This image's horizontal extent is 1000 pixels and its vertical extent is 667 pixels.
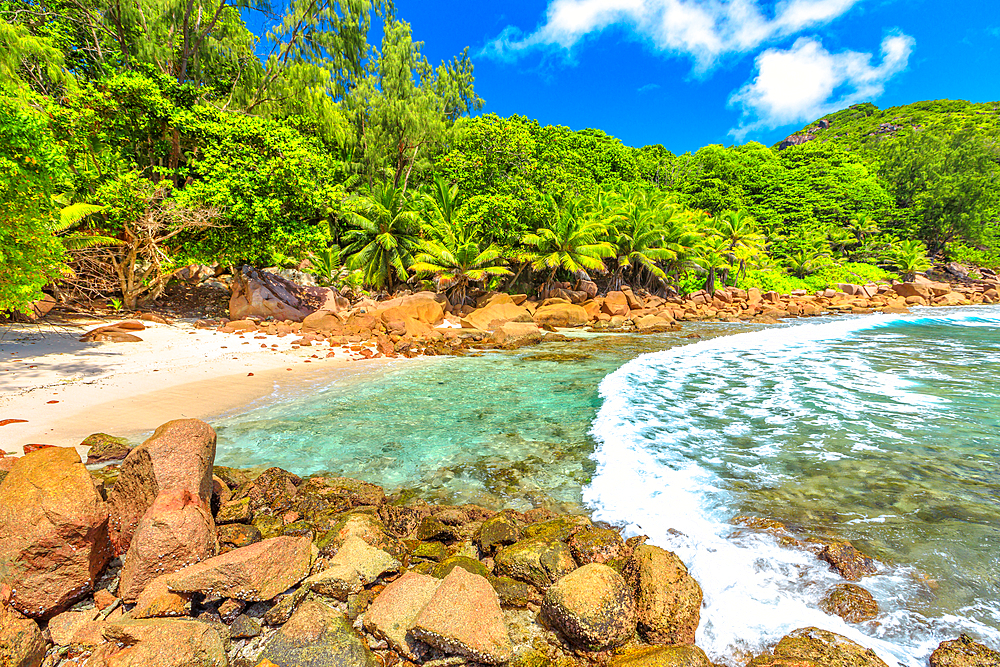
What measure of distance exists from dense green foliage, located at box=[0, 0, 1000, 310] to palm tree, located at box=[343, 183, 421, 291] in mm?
105

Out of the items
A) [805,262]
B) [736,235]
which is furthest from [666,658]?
[805,262]

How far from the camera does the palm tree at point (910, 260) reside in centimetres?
4072

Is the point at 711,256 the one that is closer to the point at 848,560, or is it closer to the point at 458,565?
the point at 848,560

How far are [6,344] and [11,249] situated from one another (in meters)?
5.90

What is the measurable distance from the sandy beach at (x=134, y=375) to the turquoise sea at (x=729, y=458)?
1138 millimetres

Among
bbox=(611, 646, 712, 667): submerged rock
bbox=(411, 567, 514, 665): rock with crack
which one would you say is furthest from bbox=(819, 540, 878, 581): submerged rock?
bbox=(411, 567, 514, 665): rock with crack

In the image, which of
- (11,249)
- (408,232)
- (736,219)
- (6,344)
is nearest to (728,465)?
(11,249)

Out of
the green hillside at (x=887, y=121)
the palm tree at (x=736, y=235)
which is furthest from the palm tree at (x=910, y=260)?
the green hillside at (x=887, y=121)

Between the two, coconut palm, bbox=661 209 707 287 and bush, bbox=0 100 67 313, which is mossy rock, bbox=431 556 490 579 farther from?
coconut palm, bbox=661 209 707 287

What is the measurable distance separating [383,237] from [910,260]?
4860 cm

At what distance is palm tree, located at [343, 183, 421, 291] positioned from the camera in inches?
873

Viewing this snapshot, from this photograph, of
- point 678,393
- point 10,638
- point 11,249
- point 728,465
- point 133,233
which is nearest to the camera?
point 10,638

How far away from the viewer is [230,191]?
14.2m

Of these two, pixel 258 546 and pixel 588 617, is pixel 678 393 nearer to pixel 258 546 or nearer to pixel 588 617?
pixel 588 617
